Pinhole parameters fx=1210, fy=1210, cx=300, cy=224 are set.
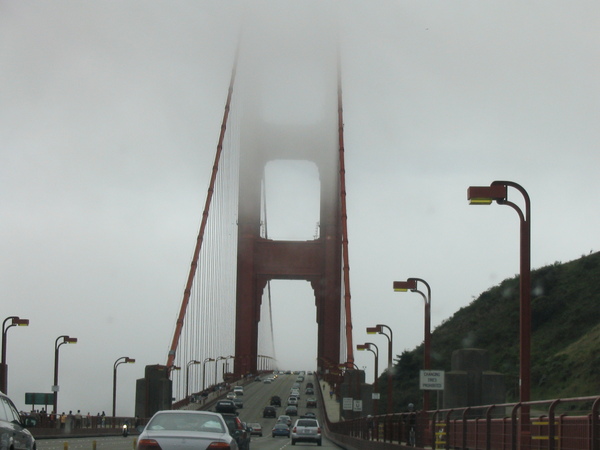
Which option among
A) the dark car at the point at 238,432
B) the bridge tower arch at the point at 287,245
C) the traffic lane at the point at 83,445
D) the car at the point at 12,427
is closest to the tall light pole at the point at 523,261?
the car at the point at 12,427

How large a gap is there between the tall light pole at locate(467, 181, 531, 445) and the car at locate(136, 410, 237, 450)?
446cm

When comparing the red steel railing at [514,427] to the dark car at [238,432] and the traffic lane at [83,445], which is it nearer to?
the dark car at [238,432]

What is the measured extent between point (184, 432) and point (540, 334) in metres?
65.8

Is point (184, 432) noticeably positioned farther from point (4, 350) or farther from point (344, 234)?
point (344, 234)

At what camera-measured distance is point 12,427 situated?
13.9 meters

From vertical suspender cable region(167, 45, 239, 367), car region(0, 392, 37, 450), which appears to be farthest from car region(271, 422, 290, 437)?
car region(0, 392, 37, 450)

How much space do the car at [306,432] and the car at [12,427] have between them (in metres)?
31.5

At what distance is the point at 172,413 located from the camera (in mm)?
14469

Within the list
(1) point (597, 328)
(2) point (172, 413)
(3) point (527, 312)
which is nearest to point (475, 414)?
(3) point (527, 312)

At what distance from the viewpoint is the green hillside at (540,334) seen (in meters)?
60.0

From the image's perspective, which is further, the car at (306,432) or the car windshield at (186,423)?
the car at (306,432)

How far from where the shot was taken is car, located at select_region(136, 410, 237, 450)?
43.7 feet

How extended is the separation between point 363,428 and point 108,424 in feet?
114

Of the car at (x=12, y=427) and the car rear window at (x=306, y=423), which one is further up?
the car at (x=12, y=427)
